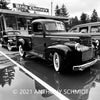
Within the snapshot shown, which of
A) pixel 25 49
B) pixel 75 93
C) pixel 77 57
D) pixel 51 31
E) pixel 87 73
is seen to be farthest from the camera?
pixel 25 49

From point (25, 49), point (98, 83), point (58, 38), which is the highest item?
point (58, 38)

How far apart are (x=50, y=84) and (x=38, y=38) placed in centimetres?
277

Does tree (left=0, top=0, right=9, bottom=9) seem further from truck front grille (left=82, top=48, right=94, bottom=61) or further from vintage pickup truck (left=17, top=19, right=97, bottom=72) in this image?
truck front grille (left=82, top=48, right=94, bottom=61)

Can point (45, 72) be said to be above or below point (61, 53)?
below

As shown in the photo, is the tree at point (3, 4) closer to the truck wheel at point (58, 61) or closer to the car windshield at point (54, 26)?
the car windshield at point (54, 26)

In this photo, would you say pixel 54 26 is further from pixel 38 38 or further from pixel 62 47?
pixel 62 47

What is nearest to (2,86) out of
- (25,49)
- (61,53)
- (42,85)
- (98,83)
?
(42,85)

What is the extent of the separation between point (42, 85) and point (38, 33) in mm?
2956

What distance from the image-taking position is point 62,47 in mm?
4523

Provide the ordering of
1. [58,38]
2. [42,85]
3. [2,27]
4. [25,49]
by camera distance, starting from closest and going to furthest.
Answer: [42,85] < [58,38] < [25,49] < [2,27]

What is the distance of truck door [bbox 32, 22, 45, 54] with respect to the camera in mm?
5850

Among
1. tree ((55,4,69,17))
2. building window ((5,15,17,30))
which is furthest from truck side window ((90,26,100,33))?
tree ((55,4,69,17))

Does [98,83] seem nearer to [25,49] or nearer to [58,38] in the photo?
[58,38]

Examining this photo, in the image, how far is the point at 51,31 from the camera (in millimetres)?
A: 5828
